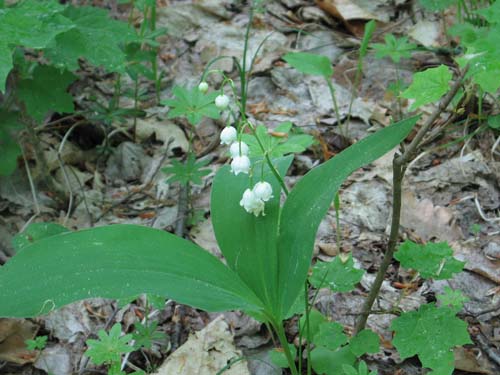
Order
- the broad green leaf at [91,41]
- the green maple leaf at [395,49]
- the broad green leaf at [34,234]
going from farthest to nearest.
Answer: the green maple leaf at [395,49] → the broad green leaf at [91,41] → the broad green leaf at [34,234]

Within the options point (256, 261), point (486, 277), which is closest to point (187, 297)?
point (256, 261)

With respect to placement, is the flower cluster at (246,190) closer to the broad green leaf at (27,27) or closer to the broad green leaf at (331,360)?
the broad green leaf at (331,360)

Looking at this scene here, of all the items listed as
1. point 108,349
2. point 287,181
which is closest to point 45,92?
point 287,181

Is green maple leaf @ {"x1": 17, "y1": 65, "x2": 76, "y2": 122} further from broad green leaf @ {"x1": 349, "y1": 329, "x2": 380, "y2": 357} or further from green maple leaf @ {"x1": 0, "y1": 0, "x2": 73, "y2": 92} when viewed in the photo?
broad green leaf @ {"x1": 349, "y1": 329, "x2": 380, "y2": 357}

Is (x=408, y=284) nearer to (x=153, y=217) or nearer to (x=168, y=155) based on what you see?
(x=153, y=217)

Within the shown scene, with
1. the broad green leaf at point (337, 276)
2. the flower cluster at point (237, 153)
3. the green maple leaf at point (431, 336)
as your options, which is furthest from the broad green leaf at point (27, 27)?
the green maple leaf at point (431, 336)

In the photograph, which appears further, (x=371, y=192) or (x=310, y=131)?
(x=310, y=131)

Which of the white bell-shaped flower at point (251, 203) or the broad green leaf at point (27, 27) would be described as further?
the broad green leaf at point (27, 27)
